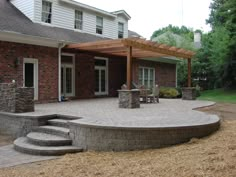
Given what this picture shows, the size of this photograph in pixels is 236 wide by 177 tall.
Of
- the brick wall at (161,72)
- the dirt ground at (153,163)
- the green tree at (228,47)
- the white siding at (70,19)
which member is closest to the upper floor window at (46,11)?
the white siding at (70,19)

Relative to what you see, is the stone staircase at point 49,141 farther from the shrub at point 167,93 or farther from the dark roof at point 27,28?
the shrub at point 167,93

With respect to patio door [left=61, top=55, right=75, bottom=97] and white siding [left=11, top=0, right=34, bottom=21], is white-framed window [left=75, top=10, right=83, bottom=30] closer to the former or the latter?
patio door [left=61, top=55, right=75, bottom=97]

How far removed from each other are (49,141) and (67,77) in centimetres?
860

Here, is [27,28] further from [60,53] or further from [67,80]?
[67,80]

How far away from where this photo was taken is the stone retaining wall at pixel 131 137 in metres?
6.33

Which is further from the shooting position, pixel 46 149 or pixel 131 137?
pixel 46 149

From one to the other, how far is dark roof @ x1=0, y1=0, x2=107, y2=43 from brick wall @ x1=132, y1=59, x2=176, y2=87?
4.14 meters

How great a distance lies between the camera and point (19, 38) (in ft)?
39.4

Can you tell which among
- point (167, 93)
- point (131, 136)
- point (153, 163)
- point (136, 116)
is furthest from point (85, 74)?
point (153, 163)

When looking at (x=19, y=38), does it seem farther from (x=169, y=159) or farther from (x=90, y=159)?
(x=169, y=159)

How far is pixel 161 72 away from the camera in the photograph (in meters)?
22.0

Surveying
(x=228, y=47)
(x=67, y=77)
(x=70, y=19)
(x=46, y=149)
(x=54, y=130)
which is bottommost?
(x=46, y=149)

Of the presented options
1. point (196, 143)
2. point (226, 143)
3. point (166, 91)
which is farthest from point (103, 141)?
point (166, 91)

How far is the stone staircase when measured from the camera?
657 cm
